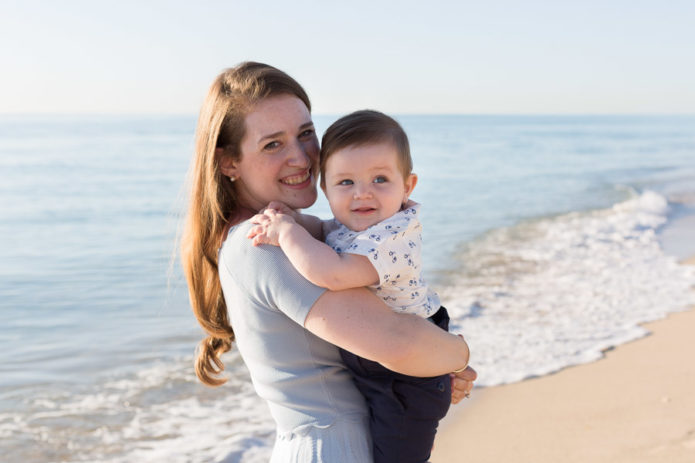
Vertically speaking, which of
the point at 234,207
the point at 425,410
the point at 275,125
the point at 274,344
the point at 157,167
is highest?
the point at 275,125

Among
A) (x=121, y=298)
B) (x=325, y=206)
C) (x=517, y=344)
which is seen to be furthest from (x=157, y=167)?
(x=517, y=344)

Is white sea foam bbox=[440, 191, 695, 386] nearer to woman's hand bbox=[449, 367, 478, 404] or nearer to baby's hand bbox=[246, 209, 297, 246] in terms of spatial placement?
woman's hand bbox=[449, 367, 478, 404]

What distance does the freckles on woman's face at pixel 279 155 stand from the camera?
2217 mm

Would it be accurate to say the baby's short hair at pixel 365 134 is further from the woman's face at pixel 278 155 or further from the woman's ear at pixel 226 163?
the woman's ear at pixel 226 163

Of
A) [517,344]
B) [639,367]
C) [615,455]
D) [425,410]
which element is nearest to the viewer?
[425,410]

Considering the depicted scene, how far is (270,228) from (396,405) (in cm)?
64

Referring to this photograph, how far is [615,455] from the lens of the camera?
14.0ft

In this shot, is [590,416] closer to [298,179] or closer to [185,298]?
[298,179]

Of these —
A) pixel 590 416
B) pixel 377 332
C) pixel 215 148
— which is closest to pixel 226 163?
pixel 215 148

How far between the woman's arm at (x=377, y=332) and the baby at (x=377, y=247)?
2.1 inches

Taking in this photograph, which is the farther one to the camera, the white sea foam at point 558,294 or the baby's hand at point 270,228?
the white sea foam at point 558,294

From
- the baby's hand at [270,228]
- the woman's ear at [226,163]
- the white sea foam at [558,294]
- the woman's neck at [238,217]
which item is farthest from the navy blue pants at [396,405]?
the white sea foam at [558,294]

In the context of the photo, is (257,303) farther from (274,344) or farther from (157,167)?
(157,167)

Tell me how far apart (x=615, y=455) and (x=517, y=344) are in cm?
208
